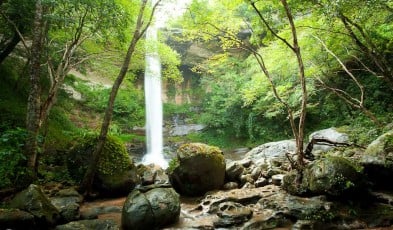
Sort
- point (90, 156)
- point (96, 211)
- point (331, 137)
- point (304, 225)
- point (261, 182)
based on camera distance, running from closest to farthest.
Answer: point (304, 225) < point (96, 211) < point (261, 182) < point (90, 156) < point (331, 137)

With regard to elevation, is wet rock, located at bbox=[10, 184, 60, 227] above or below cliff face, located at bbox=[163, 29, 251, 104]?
below

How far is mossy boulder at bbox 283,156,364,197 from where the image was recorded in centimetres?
639

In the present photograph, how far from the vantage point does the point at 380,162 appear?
255 inches

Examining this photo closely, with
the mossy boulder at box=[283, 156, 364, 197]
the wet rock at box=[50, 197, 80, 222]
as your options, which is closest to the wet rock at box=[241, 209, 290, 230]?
the mossy boulder at box=[283, 156, 364, 197]

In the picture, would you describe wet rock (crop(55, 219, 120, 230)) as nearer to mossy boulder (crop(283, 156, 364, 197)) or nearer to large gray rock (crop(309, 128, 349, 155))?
mossy boulder (crop(283, 156, 364, 197))

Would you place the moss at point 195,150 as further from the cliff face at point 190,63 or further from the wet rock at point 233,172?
the cliff face at point 190,63

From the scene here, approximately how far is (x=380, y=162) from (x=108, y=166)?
275 inches

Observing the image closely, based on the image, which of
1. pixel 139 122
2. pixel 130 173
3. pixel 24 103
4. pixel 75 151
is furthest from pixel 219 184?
pixel 139 122

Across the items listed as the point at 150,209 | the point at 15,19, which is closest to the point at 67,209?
the point at 150,209

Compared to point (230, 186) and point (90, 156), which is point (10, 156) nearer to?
point (90, 156)

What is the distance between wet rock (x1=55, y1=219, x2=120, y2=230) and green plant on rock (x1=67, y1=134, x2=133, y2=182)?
3.22 metres

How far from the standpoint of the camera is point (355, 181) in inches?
253

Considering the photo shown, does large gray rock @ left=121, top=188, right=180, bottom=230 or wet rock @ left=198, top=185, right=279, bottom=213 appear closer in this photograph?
large gray rock @ left=121, top=188, right=180, bottom=230

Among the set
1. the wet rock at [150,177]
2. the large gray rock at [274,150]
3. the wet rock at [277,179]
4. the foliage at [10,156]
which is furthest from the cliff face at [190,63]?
the foliage at [10,156]
